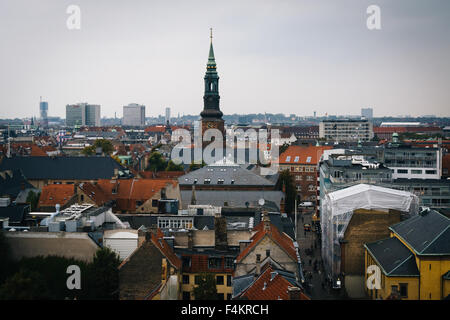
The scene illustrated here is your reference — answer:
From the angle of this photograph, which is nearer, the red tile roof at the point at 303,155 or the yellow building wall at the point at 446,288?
the yellow building wall at the point at 446,288

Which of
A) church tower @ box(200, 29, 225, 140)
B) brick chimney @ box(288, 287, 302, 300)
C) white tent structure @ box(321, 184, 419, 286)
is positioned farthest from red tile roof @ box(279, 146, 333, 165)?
brick chimney @ box(288, 287, 302, 300)

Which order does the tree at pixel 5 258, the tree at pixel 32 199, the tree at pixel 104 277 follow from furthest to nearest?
1. the tree at pixel 32 199
2. the tree at pixel 5 258
3. the tree at pixel 104 277

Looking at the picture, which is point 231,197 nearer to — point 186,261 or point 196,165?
point 186,261

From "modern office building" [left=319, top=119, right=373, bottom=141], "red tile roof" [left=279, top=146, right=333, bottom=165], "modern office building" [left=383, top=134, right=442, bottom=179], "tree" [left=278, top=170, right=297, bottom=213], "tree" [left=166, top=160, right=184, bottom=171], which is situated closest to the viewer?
"tree" [left=278, top=170, right=297, bottom=213]

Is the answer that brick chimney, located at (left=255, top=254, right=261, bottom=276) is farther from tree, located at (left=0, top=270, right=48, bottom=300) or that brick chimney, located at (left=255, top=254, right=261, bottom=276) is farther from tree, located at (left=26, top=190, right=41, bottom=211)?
tree, located at (left=26, top=190, right=41, bottom=211)

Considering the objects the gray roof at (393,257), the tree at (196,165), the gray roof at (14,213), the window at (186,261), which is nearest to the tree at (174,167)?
the tree at (196,165)

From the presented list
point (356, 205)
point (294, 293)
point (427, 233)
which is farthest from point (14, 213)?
point (427, 233)

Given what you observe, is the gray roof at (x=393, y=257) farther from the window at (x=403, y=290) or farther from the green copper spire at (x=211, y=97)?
the green copper spire at (x=211, y=97)
